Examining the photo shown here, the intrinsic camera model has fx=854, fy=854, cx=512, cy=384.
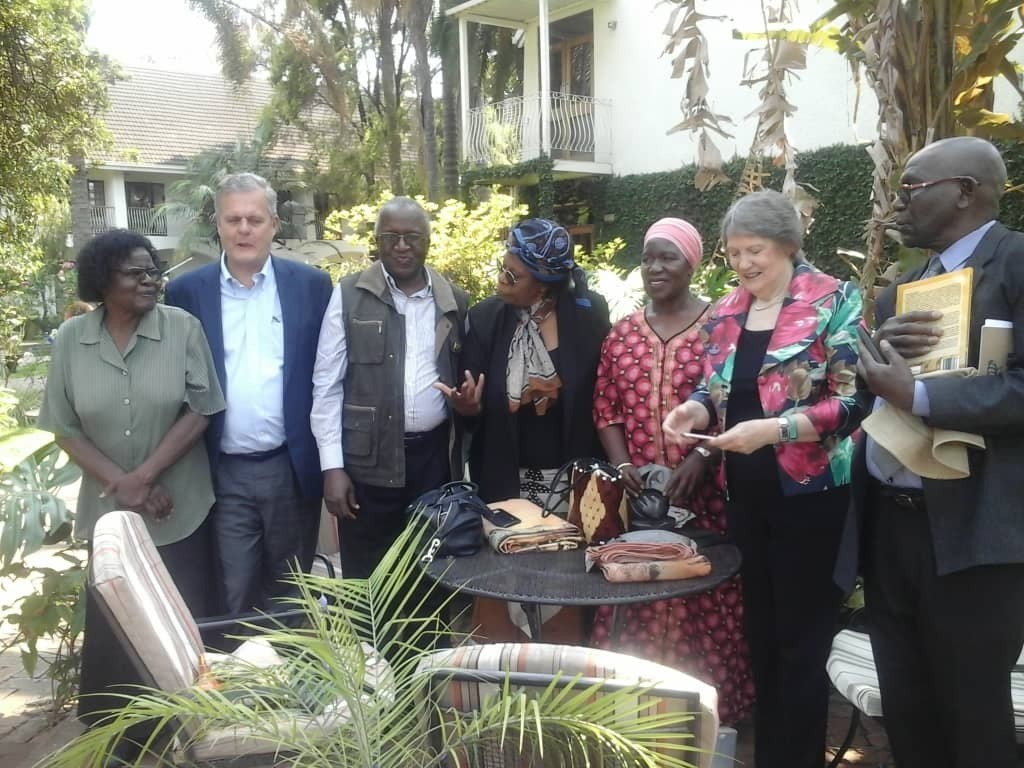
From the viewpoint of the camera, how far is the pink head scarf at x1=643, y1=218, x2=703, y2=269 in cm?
317

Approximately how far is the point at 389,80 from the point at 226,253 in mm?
20409

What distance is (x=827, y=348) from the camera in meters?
2.58

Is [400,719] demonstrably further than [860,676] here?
No

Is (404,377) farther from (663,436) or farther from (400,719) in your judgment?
(400,719)

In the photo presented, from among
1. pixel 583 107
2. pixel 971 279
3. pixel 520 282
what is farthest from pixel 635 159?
pixel 971 279

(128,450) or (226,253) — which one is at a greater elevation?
(226,253)

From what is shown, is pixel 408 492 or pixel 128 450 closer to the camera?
pixel 128 450

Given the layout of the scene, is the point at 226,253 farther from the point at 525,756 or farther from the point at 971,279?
the point at 971,279

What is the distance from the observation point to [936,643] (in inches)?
88.1

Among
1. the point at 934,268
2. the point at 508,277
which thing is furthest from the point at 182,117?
the point at 934,268

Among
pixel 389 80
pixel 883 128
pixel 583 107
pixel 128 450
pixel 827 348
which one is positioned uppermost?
pixel 389 80

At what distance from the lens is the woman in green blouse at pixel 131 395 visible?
10.2ft

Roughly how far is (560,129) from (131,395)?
1508 centimetres

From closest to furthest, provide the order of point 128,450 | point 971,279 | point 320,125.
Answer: point 971,279
point 128,450
point 320,125
